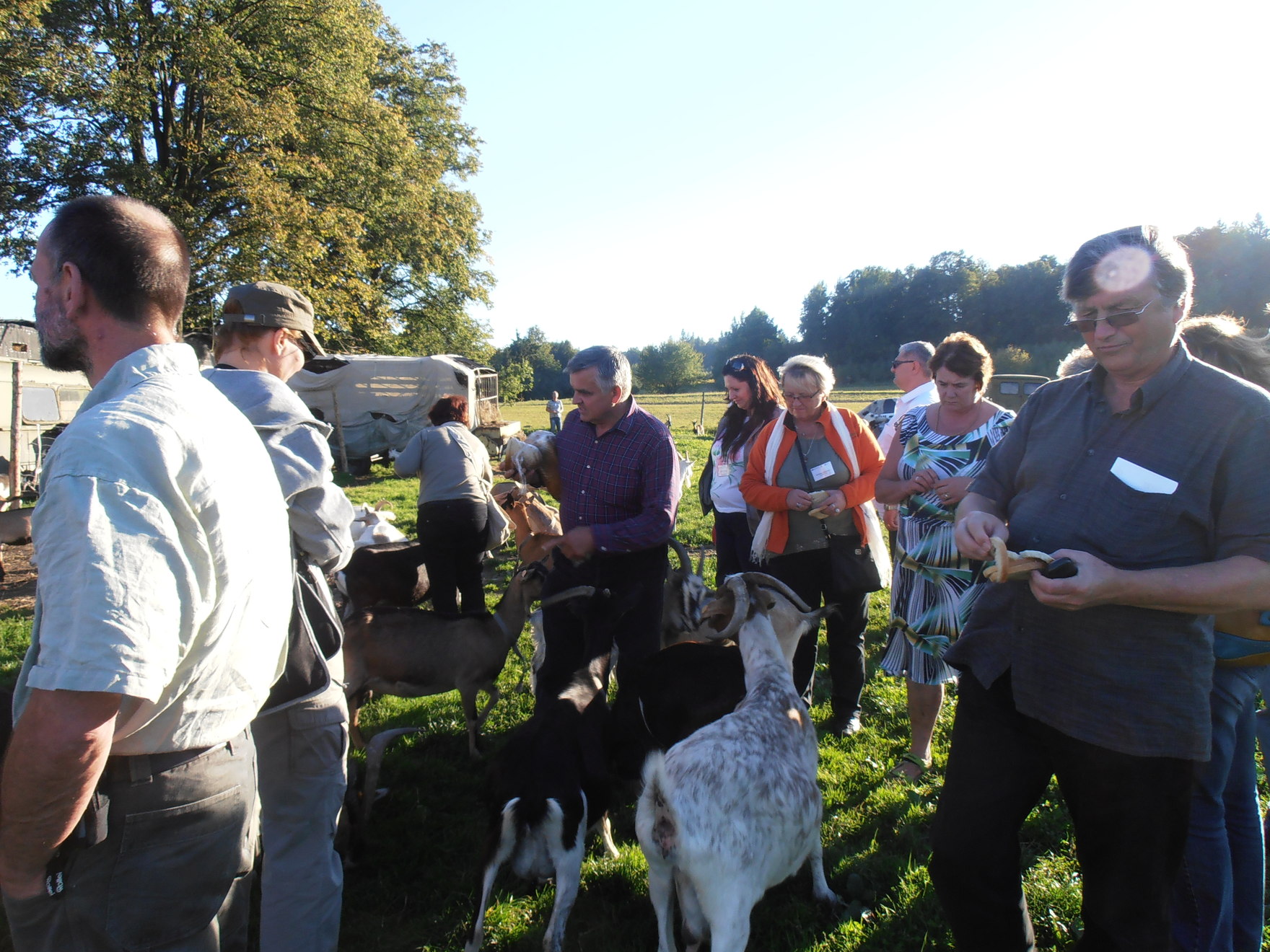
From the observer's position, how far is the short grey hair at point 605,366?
3.53m

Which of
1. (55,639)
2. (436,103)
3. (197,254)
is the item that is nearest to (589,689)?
(55,639)

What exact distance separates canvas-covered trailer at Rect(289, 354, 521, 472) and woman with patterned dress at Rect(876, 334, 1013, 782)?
14.5 meters

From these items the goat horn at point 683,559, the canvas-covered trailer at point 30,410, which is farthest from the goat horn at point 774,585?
the canvas-covered trailer at point 30,410

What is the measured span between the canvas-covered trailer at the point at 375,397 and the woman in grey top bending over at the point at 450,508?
11.5 metres

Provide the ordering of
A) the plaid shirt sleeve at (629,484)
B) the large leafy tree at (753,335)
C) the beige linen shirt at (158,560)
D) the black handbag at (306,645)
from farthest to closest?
the large leafy tree at (753,335)
the plaid shirt sleeve at (629,484)
the black handbag at (306,645)
the beige linen shirt at (158,560)

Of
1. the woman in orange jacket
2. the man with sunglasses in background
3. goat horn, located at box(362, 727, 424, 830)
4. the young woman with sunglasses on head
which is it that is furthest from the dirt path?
A: the man with sunglasses in background

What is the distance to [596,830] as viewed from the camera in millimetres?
3463

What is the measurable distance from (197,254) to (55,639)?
1788 centimetres

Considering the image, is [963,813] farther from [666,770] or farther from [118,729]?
[118,729]

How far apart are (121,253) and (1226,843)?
3275mm

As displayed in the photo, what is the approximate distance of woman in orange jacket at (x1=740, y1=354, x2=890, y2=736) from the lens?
411 cm

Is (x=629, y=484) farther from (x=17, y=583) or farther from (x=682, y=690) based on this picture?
(x=17, y=583)

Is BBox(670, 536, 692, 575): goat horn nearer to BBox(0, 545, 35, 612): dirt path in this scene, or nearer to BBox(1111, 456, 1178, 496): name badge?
BBox(1111, 456, 1178, 496): name badge

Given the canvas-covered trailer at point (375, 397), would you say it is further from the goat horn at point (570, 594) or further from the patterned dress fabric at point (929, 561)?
the patterned dress fabric at point (929, 561)
